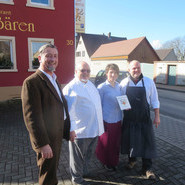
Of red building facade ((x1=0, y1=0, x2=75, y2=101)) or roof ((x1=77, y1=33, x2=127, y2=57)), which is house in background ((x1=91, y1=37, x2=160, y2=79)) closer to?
roof ((x1=77, y1=33, x2=127, y2=57))

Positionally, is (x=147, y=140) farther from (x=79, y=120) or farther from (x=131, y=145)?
(x=79, y=120)

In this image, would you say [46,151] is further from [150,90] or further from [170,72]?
[170,72]

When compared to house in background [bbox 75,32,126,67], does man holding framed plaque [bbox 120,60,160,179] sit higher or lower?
lower

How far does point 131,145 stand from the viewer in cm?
293

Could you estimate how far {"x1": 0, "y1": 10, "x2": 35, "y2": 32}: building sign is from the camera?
7.57 metres

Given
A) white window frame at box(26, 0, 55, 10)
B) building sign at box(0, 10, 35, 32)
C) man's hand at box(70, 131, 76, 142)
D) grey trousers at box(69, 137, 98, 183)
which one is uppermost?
white window frame at box(26, 0, 55, 10)

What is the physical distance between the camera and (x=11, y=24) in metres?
7.74

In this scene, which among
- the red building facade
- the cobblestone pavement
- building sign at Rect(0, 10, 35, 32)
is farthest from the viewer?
the red building facade

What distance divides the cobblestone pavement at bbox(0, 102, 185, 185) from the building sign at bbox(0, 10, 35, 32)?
203 inches

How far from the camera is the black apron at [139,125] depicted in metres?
2.84

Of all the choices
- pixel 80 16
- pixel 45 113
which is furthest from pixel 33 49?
pixel 45 113

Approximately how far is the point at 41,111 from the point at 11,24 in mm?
7541

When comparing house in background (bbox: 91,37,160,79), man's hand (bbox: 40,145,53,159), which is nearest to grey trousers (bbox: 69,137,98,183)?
man's hand (bbox: 40,145,53,159)

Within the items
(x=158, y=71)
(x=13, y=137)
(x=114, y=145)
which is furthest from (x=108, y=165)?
(x=158, y=71)
